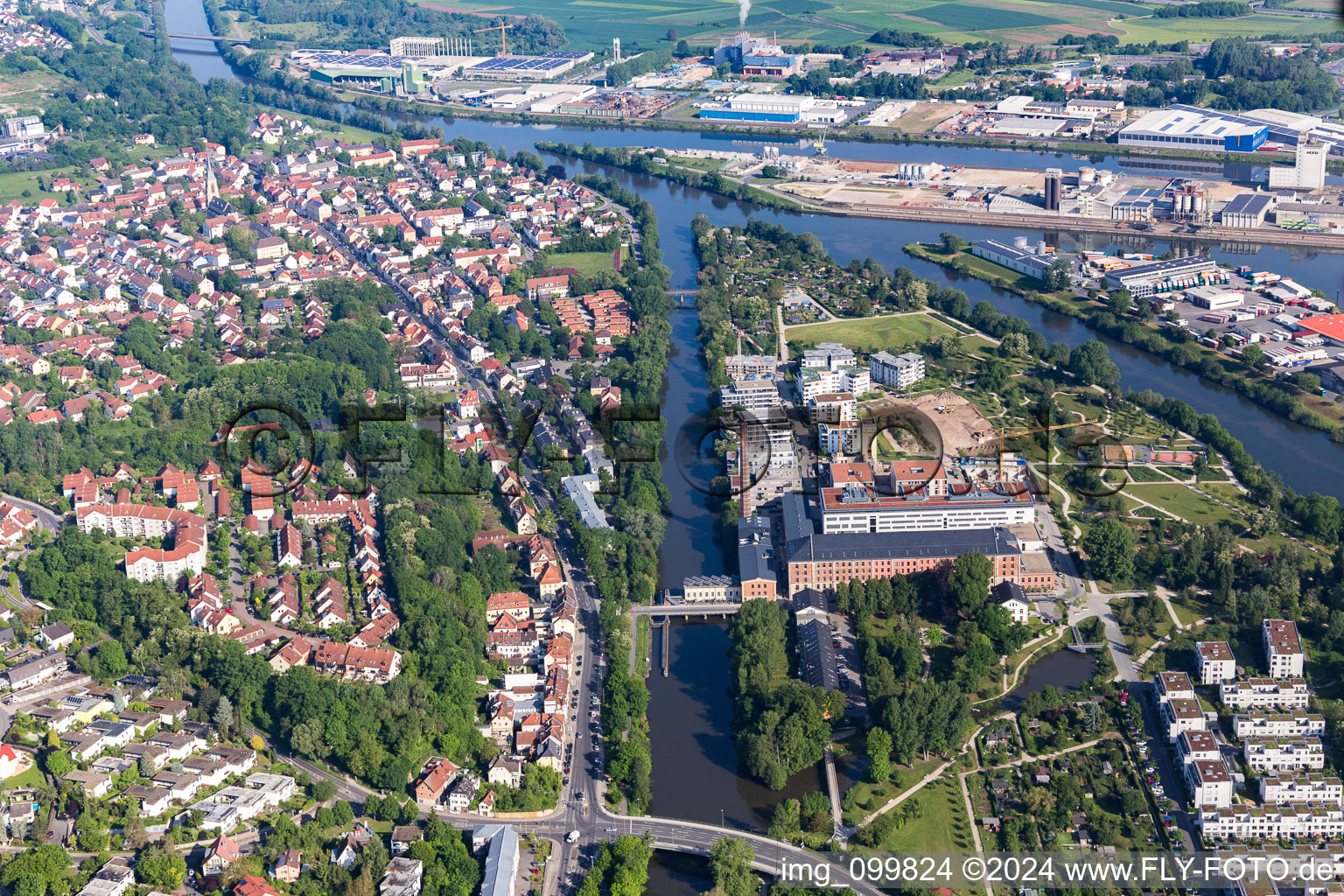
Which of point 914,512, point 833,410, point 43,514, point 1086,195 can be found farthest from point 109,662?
point 1086,195

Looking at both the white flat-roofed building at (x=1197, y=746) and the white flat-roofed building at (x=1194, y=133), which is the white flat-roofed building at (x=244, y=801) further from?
the white flat-roofed building at (x=1194, y=133)

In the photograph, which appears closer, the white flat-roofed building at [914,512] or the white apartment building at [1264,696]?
the white apartment building at [1264,696]

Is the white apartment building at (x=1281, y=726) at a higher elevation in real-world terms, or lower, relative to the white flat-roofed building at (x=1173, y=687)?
lower

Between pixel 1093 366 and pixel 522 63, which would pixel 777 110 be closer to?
pixel 522 63

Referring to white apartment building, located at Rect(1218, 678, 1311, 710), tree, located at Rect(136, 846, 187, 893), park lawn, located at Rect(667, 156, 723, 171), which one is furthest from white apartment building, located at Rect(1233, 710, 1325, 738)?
park lawn, located at Rect(667, 156, 723, 171)

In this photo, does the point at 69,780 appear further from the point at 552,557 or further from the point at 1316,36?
the point at 1316,36

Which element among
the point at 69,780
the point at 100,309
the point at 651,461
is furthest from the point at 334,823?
the point at 100,309

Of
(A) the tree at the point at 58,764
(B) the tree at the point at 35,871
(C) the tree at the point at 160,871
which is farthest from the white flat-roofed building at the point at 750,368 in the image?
(B) the tree at the point at 35,871
